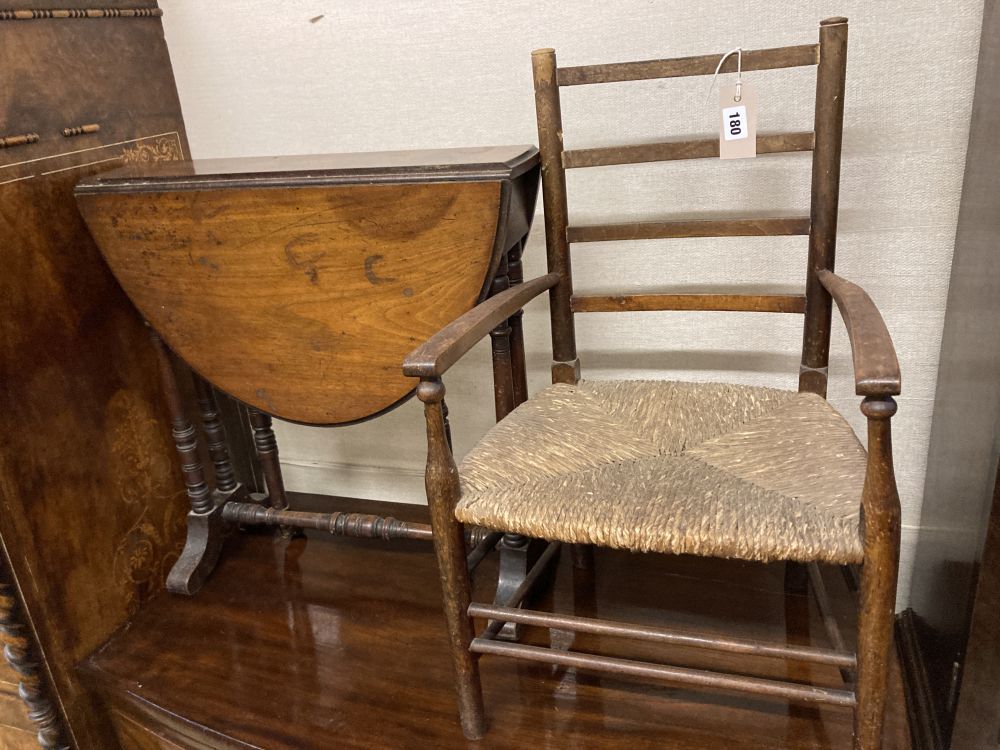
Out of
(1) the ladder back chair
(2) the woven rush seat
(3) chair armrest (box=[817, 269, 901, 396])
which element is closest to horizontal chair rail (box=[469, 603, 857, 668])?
(1) the ladder back chair

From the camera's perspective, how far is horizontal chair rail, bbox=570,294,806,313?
1450 mm

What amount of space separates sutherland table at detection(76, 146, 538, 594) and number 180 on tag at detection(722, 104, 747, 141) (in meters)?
0.32

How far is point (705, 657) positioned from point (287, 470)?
4.22 ft

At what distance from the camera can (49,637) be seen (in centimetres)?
163

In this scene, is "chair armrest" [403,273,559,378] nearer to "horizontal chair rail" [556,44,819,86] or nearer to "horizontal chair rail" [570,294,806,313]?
"horizontal chair rail" [570,294,806,313]

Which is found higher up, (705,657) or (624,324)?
(624,324)

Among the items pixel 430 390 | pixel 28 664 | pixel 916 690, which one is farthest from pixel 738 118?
pixel 28 664

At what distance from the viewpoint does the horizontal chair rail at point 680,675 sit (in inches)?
43.8

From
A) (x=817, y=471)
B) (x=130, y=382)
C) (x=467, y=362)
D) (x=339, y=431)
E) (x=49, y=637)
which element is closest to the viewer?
(x=817, y=471)

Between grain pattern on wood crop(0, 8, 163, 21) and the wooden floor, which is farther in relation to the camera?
grain pattern on wood crop(0, 8, 163, 21)

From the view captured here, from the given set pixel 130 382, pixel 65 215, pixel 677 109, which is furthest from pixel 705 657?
pixel 65 215

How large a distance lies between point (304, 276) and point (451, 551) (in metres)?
0.57

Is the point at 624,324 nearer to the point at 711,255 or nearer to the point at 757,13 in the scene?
the point at 711,255

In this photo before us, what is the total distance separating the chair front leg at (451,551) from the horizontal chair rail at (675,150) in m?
0.55
